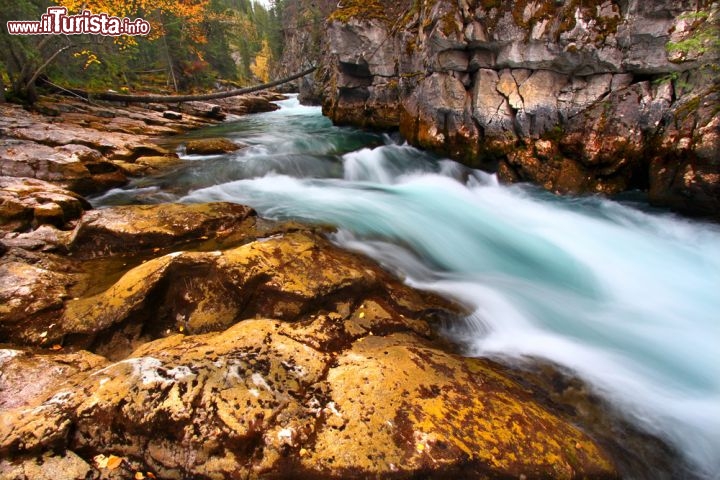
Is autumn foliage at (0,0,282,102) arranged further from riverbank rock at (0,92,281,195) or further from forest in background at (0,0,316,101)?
riverbank rock at (0,92,281,195)

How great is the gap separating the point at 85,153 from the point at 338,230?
24.5 ft

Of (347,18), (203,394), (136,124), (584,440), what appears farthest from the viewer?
(136,124)

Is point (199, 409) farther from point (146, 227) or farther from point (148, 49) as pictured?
point (148, 49)

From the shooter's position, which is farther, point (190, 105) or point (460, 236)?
point (190, 105)

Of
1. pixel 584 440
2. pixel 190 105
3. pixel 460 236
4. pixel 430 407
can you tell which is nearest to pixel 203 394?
pixel 430 407

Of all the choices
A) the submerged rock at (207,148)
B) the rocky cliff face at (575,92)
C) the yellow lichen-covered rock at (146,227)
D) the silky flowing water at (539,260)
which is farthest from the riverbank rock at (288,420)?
the submerged rock at (207,148)

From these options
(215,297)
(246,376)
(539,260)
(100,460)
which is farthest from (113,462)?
(539,260)

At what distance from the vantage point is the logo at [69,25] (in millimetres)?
13484

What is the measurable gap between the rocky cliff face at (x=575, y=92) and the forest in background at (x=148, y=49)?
460 inches

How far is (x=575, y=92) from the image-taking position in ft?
25.3

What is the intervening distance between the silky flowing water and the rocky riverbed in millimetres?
466

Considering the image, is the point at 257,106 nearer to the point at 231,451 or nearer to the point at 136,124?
the point at 136,124

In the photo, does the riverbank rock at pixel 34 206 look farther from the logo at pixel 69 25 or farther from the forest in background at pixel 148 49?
the logo at pixel 69 25

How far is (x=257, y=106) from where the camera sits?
30172 millimetres
